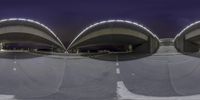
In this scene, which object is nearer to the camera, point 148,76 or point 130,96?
point 130,96

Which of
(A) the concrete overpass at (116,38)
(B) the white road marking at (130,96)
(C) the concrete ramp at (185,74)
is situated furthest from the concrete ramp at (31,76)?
(C) the concrete ramp at (185,74)

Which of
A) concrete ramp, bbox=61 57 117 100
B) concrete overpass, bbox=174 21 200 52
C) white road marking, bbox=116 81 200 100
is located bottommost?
white road marking, bbox=116 81 200 100

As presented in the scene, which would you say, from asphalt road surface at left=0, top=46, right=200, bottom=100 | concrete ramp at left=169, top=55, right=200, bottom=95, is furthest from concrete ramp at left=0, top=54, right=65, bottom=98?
concrete ramp at left=169, top=55, right=200, bottom=95

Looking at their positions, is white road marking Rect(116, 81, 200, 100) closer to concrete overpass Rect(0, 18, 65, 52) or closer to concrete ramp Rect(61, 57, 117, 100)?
concrete ramp Rect(61, 57, 117, 100)

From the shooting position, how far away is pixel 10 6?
5.54 ft

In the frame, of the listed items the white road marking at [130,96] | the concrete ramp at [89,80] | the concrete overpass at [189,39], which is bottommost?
the white road marking at [130,96]

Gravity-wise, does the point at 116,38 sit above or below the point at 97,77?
above

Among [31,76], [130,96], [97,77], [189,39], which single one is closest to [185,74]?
[189,39]

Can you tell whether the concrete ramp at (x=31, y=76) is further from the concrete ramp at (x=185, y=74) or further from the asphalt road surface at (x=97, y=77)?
the concrete ramp at (x=185, y=74)

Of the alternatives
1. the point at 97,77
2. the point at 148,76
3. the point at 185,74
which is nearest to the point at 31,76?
the point at 97,77

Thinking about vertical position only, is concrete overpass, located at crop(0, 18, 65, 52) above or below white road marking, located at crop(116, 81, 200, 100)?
above

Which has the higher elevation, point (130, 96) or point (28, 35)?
point (28, 35)

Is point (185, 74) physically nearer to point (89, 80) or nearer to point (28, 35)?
point (89, 80)

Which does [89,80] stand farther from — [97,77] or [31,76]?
[31,76]
